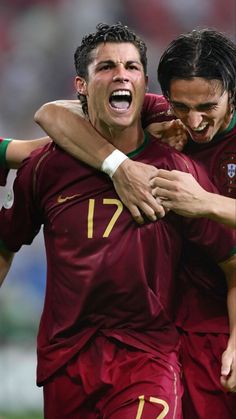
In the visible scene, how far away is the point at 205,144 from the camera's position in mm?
2768

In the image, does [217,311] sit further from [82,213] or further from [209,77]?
[209,77]

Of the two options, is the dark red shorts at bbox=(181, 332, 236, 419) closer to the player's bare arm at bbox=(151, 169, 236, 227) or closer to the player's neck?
the player's bare arm at bbox=(151, 169, 236, 227)

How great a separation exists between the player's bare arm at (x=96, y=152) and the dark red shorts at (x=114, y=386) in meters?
0.39

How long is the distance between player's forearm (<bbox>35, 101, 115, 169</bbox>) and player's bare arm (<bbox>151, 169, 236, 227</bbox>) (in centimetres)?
22

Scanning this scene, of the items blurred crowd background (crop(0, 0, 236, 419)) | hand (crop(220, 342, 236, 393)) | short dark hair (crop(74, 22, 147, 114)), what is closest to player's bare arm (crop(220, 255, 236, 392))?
hand (crop(220, 342, 236, 393))

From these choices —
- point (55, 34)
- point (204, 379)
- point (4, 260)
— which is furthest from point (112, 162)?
point (55, 34)

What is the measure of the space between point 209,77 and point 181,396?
93 centimetres

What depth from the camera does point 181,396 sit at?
103 inches

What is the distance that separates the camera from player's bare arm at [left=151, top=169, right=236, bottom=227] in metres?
2.50

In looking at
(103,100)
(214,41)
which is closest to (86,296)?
(103,100)

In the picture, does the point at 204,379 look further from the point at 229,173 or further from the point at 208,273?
the point at 229,173

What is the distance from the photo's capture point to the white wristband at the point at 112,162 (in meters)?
2.62

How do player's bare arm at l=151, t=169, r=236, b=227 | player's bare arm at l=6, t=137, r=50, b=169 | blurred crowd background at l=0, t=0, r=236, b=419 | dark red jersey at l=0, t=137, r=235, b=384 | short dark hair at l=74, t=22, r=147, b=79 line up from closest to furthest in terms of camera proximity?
1. player's bare arm at l=151, t=169, r=236, b=227
2. dark red jersey at l=0, t=137, r=235, b=384
3. short dark hair at l=74, t=22, r=147, b=79
4. player's bare arm at l=6, t=137, r=50, b=169
5. blurred crowd background at l=0, t=0, r=236, b=419

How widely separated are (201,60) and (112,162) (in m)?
0.40
